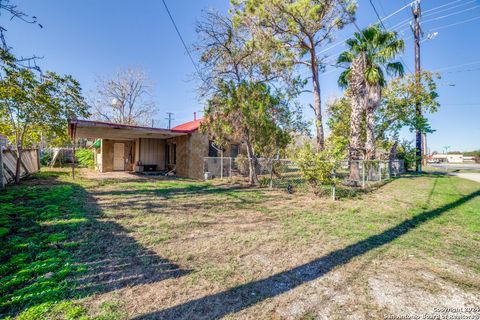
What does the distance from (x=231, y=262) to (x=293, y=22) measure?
397 inches

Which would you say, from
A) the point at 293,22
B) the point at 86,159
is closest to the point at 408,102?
the point at 293,22

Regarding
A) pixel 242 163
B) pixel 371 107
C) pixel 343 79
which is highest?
pixel 343 79

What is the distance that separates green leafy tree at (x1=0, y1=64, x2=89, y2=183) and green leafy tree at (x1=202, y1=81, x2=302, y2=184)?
6.15 meters

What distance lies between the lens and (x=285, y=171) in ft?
37.1

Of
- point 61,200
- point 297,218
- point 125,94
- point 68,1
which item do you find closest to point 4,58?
point 61,200

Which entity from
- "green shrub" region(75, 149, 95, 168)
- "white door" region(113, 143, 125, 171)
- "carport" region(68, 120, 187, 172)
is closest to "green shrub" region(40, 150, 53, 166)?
"green shrub" region(75, 149, 95, 168)

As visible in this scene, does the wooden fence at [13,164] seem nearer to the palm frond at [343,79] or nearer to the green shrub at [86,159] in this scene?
the green shrub at [86,159]

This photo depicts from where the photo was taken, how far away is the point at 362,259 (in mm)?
3273

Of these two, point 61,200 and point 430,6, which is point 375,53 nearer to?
point 430,6

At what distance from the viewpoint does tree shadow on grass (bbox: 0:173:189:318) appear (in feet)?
7.70

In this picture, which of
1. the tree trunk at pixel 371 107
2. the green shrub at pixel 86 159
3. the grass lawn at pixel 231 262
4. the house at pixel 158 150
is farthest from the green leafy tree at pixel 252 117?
the green shrub at pixel 86 159

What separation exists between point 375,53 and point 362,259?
13.2 metres

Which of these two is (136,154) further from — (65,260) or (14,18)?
(65,260)

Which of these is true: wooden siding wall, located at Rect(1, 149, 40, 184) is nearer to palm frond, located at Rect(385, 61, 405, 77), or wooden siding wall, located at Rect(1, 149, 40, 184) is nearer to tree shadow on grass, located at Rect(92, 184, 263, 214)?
tree shadow on grass, located at Rect(92, 184, 263, 214)
